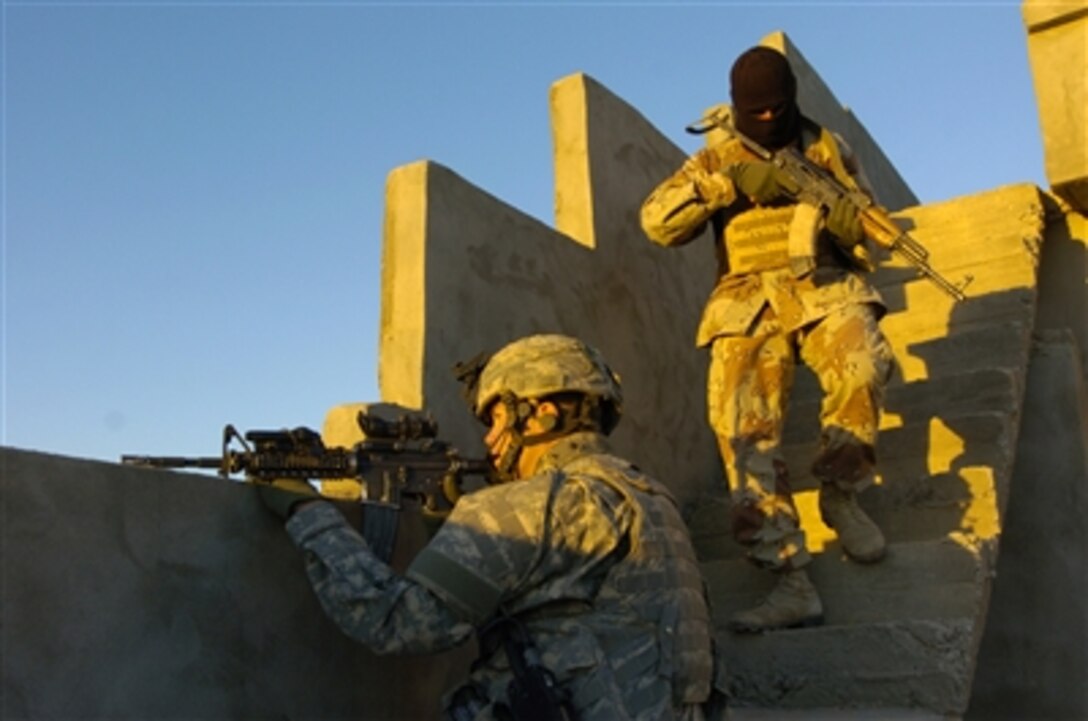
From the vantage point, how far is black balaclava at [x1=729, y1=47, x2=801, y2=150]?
13.5 ft

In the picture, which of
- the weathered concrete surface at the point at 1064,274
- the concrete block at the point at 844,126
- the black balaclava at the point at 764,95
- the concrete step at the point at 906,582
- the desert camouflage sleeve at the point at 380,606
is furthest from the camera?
the concrete block at the point at 844,126

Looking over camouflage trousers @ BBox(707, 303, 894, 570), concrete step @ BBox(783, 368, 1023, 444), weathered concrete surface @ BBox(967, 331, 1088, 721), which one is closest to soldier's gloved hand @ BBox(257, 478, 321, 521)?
camouflage trousers @ BBox(707, 303, 894, 570)

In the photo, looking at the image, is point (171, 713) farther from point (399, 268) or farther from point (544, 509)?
point (399, 268)

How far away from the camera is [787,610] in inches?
147

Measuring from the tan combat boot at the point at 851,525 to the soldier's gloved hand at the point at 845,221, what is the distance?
82cm

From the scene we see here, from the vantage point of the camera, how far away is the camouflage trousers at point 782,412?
3.70 metres

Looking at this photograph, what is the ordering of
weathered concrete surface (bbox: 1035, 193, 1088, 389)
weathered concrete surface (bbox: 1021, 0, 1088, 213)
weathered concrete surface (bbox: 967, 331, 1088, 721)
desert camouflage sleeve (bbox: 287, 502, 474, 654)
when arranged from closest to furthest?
1. desert camouflage sleeve (bbox: 287, 502, 474, 654)
2. weathered concrete surface (bbox: 967, 331, 1088, 721)
3. weathered concrete surface (bbox: 1021, 0, 1088, 213)
4. weathered concrete surface (bbox: 1035, 193, 1088, 389)

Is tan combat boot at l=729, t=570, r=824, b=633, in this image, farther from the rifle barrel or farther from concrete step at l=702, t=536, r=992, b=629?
the rifle barrel

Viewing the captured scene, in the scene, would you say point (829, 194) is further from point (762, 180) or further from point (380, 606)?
point (380, 606)

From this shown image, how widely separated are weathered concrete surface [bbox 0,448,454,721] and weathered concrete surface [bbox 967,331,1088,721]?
272 centimetres

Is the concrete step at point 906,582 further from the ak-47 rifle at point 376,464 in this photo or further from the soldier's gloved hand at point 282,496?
the soldier's gloved hand at point 282,496

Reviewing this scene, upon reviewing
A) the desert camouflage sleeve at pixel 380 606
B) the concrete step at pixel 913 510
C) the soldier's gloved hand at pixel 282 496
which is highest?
the soldier's gloved hand at pixel 282 496

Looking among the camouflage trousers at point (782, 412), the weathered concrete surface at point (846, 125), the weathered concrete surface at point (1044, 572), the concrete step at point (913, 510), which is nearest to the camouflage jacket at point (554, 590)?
the camouflage trousers at point (782, 412)

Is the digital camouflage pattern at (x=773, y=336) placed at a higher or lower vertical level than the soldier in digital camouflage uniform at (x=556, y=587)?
higher
